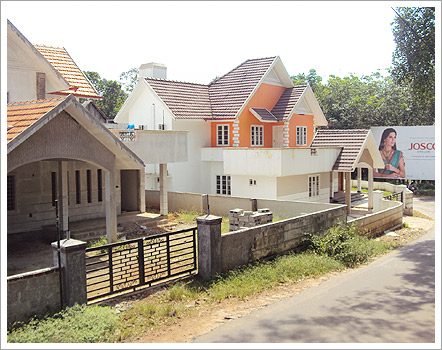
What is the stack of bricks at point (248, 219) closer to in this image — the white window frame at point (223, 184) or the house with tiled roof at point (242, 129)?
the house with tiled roof at point (242, 129)

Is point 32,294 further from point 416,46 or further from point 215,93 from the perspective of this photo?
point 215,93

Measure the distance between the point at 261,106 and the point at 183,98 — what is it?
192 inches

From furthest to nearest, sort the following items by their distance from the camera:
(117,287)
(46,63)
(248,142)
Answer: (248,142)
(46,63)
(117,287)

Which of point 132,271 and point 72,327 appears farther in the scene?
point 132,271

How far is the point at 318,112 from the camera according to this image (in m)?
32.4

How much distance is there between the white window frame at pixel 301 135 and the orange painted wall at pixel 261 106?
Result: 6.12 ft

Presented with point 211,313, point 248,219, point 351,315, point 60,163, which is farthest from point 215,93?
point 351,315

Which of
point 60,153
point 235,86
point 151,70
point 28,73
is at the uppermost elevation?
point 151,70

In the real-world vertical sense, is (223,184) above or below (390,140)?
below

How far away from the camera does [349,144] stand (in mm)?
26234

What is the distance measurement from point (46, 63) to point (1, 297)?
1088 centimetres

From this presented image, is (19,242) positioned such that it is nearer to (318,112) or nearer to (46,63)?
(46,63)

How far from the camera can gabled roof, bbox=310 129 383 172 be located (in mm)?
25402

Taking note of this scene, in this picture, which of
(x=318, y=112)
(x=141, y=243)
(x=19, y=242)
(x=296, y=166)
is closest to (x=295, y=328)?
(x=141, y=243)
